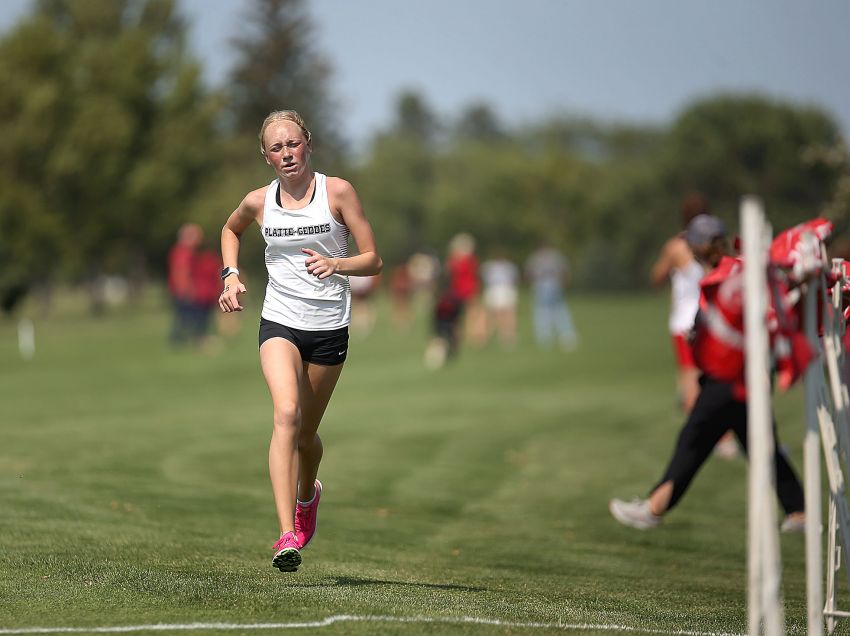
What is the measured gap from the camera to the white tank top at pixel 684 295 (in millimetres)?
14305

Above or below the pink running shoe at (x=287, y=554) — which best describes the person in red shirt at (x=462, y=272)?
above

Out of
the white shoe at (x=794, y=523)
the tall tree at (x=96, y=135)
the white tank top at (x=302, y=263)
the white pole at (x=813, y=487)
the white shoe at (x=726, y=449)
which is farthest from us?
the tall tree at (x=96, y=135)

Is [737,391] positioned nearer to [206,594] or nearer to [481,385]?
[206,594]

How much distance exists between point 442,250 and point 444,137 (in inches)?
2579

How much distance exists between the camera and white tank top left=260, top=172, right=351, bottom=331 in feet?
23.0

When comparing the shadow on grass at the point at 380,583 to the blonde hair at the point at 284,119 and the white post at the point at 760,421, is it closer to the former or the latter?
the blonde hair at the point at 284,119

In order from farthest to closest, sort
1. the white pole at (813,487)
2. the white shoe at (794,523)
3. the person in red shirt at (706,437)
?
the white shoe at (794,523) → the person in red shirt at (706,437) → the white pole at (813,487)

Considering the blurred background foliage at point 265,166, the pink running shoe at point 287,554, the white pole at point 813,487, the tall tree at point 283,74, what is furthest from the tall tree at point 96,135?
the white pole at point 813,487

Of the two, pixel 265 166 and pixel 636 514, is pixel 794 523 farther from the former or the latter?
pixel 265 166

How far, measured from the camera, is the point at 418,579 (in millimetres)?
7547

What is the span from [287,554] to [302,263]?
150 cm

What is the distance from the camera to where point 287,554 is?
21.6 ft

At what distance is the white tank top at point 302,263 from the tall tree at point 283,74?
8595 cm

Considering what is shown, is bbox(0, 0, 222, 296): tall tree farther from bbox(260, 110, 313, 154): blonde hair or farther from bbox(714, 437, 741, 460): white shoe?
bbox(260, 110, 313, 154): blonde hair
